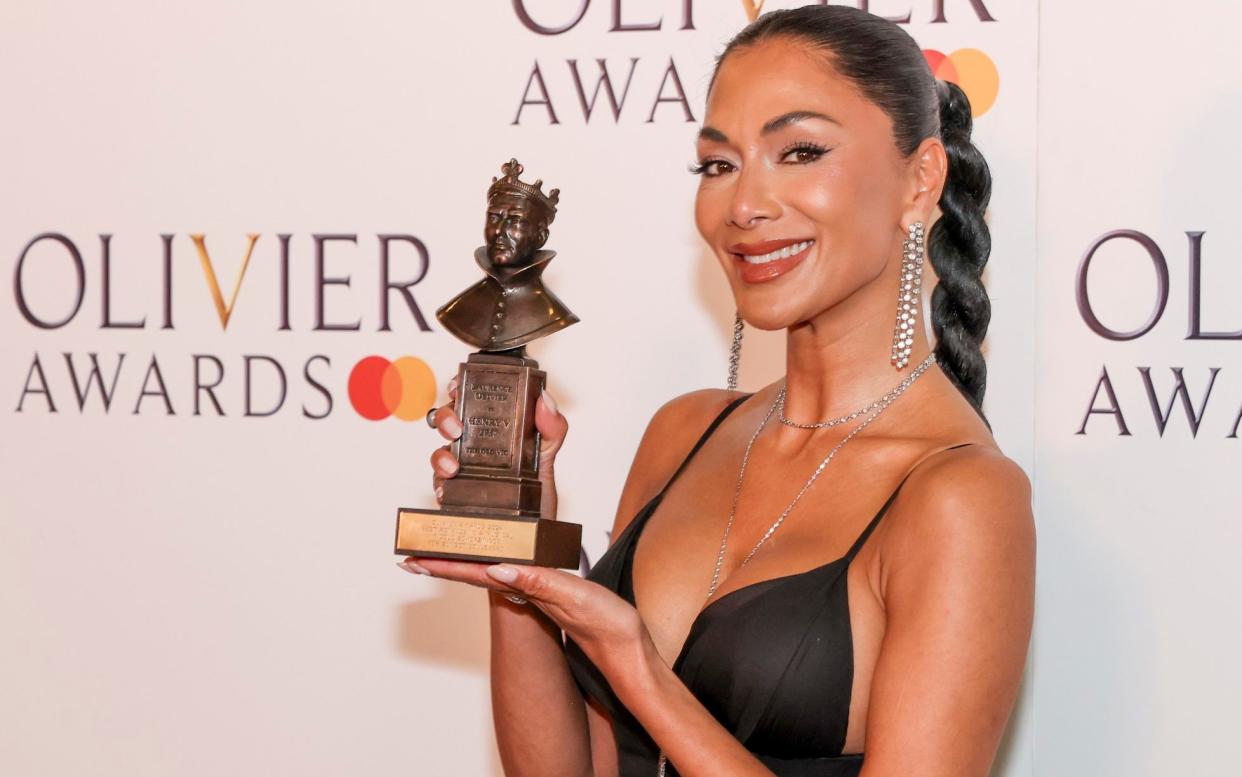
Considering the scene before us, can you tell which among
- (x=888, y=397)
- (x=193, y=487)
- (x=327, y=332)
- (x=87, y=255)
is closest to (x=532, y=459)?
(x=888, y=397)

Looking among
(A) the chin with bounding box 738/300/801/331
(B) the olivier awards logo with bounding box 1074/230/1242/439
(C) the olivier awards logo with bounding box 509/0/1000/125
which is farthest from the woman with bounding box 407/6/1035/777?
(C) the olivier awards logo with bounding box 509/0/1000/125

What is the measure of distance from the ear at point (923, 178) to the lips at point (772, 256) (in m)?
0.14

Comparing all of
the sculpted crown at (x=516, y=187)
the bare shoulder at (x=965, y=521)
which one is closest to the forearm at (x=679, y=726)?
the bare shoulder at (x=965, y=521)

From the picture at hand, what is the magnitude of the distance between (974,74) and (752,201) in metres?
0.82

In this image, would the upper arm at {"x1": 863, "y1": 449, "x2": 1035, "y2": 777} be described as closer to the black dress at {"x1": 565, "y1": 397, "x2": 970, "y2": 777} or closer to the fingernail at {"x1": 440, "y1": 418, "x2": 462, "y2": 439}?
the black dress at {"x1": 565, "y1": 397, "x2": 970, "y2": 777}

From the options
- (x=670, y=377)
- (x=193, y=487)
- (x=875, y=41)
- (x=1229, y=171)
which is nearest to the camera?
(x=875, y=41)

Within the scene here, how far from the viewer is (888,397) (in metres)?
1.73

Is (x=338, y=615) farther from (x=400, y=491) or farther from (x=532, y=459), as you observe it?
(x=532, y=459)

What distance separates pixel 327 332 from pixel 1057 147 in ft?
4.13

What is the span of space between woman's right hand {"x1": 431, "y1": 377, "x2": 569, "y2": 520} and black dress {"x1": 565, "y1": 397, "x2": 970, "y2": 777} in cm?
26

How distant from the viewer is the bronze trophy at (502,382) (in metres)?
1.61

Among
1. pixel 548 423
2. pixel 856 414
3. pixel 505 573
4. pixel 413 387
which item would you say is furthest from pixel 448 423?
pixel 413 387

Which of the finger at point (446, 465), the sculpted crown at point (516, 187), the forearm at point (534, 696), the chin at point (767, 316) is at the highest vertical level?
the sculpted crown at point (516, 187)

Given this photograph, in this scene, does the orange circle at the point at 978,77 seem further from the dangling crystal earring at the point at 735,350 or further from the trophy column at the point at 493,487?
the trophy column at the point at 493,487
